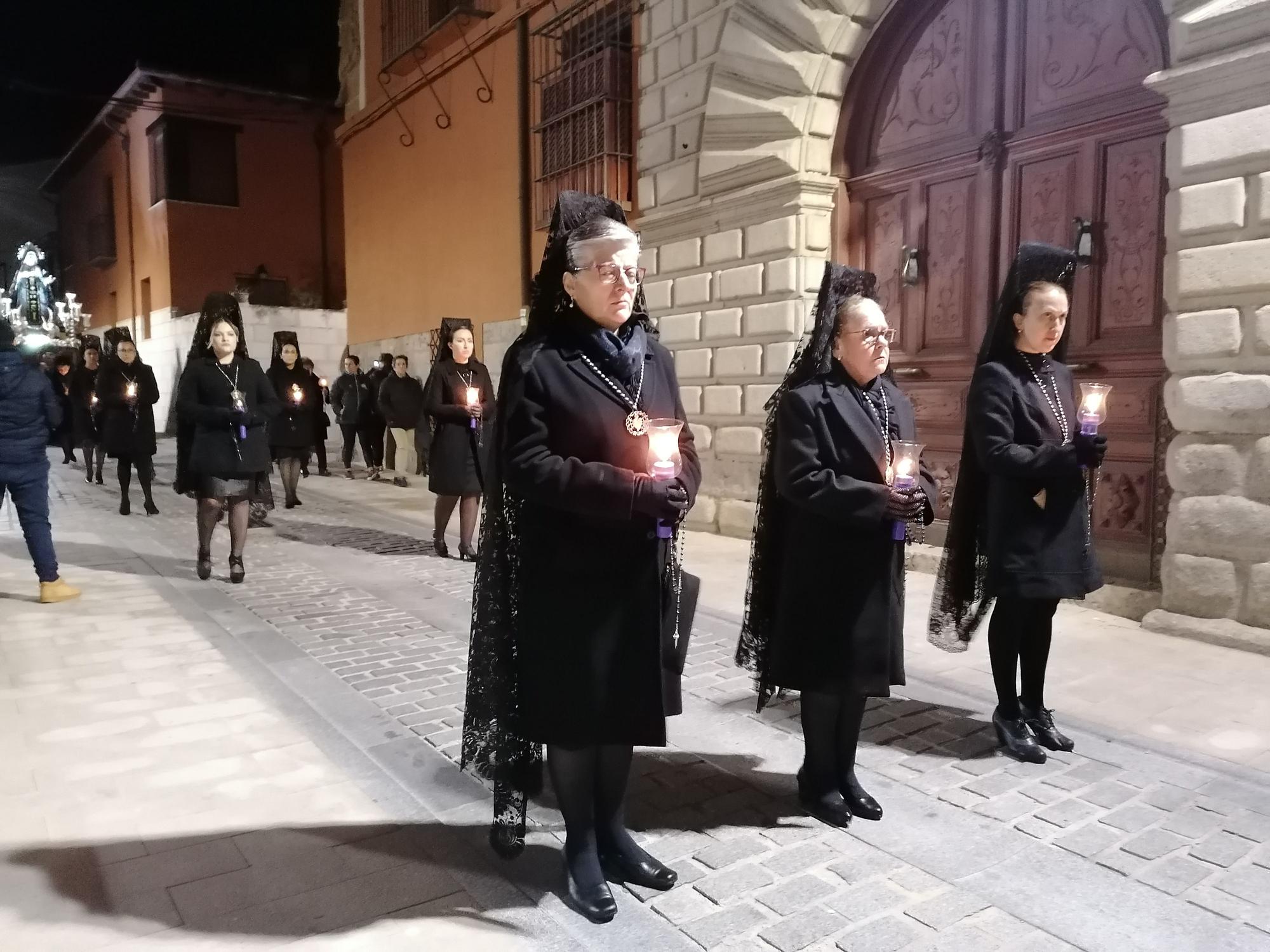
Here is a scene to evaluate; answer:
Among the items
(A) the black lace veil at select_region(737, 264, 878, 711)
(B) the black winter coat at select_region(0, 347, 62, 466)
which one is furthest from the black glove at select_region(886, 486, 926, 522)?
(B) the black winter coat at select_region(0, 347, 62, 466)

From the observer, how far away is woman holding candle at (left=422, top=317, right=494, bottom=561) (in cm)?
779

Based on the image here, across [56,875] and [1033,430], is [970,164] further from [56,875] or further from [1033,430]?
[56,875]

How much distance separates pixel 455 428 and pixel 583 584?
5.55m

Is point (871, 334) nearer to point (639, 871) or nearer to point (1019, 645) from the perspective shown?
point (1019, 645)

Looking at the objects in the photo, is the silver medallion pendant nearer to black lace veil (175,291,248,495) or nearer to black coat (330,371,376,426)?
black lace veil (175,291,248,495)

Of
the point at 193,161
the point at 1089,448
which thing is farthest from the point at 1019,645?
the point at 193,161

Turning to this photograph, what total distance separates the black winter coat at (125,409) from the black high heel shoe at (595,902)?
937cm

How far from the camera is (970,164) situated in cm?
747

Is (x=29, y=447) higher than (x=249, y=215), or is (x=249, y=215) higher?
(x=249, y=215)

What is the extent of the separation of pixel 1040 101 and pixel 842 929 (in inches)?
251

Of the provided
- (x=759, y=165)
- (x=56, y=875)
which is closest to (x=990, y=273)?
(x=759, y=165)

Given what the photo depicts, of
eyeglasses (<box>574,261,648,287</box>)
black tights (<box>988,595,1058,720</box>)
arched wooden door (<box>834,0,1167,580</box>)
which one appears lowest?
black tights (<box>988,595,1058,720</box>)

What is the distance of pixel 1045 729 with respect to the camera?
12.8 feet

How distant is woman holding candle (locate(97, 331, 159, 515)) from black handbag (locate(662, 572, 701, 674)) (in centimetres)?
927
